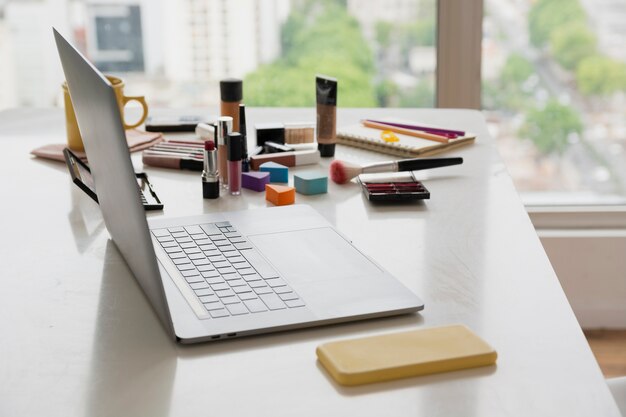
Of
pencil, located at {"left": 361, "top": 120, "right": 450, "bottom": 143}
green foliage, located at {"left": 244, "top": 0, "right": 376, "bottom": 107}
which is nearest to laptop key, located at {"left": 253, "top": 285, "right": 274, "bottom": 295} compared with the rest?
pencil, located at {"left": 361, "top": 120, "right": 450, "bottom": 143}

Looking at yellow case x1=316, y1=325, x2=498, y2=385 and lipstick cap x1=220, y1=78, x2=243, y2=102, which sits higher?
lipstick cap x1=220, y1=78, x2=243, y2=102

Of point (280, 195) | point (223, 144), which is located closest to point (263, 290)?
point (280, 195)

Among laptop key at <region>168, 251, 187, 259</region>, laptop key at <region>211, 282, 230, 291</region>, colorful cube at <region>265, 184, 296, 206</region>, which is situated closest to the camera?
laptop key at <region>211, 282, 230, 291</region>

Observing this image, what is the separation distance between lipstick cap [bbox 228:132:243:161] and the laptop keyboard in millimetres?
177

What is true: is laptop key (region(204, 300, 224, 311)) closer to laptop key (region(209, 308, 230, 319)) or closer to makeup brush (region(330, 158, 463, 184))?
laptop key (region(209, 308, 230, 319))

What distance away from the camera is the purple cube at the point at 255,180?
54.7 inches

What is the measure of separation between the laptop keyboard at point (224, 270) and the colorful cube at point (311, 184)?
0.65ft

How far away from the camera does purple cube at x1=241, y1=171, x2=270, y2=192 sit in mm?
1389

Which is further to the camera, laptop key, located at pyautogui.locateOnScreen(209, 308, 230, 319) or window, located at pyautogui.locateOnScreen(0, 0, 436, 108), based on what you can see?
window, located at pyautogui.locateOnScreen(0, 0, 436, 108)

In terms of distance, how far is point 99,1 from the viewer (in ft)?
8.22

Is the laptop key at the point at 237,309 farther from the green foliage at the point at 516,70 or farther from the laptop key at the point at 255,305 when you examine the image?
the green foliage at the point at 516,70

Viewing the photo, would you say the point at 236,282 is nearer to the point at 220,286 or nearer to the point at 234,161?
the point at 220,286

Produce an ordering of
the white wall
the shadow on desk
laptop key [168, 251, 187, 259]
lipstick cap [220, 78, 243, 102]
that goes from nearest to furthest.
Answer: the shadow on desk → laptop key [168, 251, 187, 259] → lipstick cap [220, 78, 243, 102] → the white wall

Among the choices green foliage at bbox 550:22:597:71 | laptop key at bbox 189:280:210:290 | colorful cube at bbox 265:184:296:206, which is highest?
green foliage at bbox 550:22:597:71
